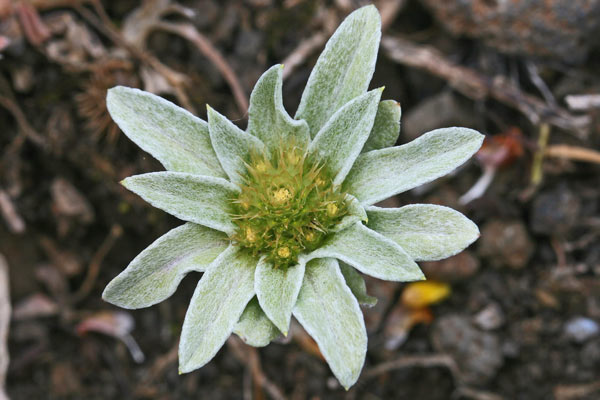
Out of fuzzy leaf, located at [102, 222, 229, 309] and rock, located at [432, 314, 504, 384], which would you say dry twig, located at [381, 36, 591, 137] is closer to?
rock, located at [432, 314, 504, 384]

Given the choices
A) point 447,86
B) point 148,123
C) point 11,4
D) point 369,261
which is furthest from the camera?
point 447,86

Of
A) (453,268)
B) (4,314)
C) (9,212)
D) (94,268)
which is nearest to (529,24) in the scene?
(453,268)

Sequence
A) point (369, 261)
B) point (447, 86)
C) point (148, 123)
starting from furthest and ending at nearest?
1. point (447, 86)
2. point (148, 123)
3. point (369, 261)

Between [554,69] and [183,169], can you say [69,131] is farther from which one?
[554,69]

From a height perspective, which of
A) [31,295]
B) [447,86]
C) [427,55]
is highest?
[427,55]

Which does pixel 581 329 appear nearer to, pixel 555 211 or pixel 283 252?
pixel 555 211

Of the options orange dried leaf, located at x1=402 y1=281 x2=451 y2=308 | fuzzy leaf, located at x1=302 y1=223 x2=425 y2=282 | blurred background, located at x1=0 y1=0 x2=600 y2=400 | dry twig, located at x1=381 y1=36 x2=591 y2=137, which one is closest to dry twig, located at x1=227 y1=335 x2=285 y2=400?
blurred background, located at x1=0 y1=0 x2=600 y2=400

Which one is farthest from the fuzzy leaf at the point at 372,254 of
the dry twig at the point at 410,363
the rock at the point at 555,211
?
the rock at the point at 555,211

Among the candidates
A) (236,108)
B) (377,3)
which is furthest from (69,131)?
(377,3)
